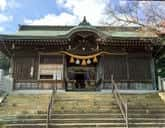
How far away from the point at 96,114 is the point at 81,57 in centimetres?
599

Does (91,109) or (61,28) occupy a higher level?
(61,28)

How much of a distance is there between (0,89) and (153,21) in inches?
362

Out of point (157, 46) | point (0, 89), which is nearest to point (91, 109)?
point (0, 89)

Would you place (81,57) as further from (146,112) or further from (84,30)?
(146,112)

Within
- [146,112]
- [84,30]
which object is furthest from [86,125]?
[84,30]

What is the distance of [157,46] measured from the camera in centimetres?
1559

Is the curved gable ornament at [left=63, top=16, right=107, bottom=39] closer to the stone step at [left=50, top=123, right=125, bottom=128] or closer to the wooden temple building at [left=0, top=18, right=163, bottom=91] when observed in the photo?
the wooden temple building at [left=0, top=18, right=163, bottom=91]

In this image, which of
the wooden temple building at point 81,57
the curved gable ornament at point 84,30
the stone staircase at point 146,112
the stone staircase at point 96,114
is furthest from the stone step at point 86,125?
the curved gable ornament at point 84,30

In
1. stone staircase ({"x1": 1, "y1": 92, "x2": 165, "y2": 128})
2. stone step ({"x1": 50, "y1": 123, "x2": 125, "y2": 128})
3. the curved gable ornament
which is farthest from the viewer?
the curved gable ornament

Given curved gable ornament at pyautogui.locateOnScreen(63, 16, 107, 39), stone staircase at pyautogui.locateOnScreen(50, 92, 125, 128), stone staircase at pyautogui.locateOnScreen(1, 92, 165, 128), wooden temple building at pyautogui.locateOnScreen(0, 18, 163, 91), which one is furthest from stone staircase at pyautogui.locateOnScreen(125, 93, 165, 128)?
curved gable ornament at pyautogui.locateOnScreen(63, 16, 107, 39)

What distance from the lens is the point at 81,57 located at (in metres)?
15.9

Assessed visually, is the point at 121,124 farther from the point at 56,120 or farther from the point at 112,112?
the point at 56,120

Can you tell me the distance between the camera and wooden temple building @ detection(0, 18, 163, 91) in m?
15.3

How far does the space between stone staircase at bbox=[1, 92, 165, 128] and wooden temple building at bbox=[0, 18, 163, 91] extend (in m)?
2.79
